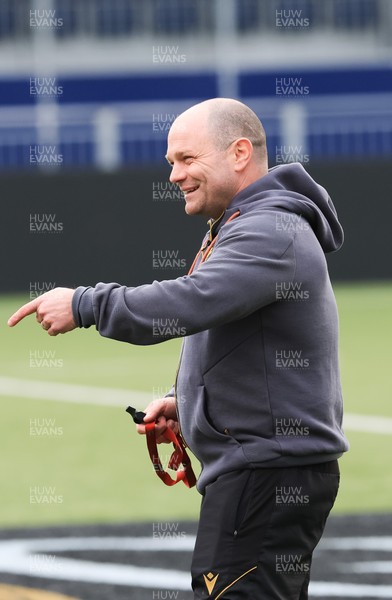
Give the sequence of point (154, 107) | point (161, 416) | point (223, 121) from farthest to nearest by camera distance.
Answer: point (154, 107) → point (161, 416) → point (223, 121)

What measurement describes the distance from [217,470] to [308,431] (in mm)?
293

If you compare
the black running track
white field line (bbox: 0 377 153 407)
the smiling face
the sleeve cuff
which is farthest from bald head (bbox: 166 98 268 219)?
white field line (bbox: 0 377 153 407)

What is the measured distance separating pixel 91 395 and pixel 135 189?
26.4ft

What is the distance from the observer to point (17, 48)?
120 ft

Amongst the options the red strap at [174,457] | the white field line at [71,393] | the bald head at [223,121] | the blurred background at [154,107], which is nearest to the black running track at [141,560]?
the red strap at [174,457]

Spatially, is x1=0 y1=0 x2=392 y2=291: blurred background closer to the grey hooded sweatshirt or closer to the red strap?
the red strap

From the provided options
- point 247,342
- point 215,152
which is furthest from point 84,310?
point 215,152

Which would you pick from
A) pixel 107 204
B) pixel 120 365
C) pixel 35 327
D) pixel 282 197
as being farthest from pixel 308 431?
pixel 107 204

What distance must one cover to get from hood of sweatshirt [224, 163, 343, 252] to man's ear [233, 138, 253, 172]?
7 centimetres

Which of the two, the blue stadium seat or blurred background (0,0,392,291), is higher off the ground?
the blue stadium seat

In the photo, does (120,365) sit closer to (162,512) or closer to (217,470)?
(162,512)

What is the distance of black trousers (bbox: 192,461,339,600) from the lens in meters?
4.07

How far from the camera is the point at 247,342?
163 inches

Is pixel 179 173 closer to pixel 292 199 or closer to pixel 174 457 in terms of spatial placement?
pixel 292 199
